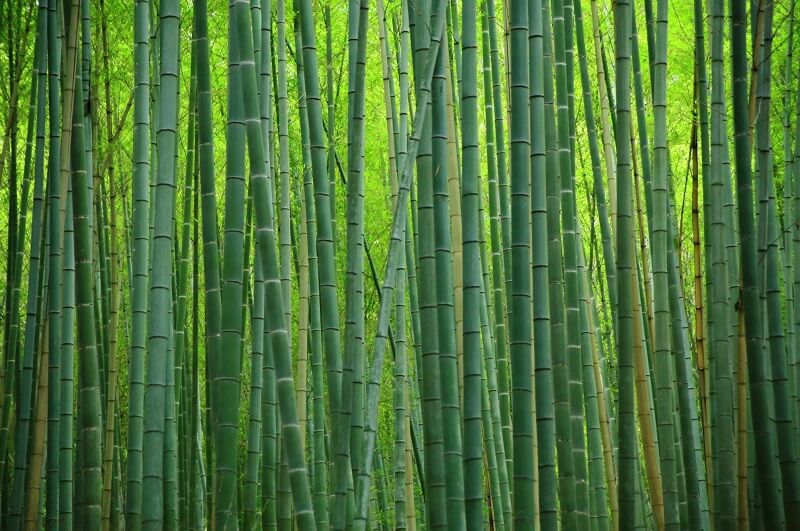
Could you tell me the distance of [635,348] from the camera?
3021mm

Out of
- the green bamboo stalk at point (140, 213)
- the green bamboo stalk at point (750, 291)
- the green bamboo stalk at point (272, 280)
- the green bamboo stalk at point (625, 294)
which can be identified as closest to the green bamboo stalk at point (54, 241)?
the green bamboo stalk at point (140, 213)

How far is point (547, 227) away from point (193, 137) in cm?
207

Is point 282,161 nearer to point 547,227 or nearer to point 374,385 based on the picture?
point 547,227

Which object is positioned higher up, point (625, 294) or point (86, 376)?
point (625, 294)

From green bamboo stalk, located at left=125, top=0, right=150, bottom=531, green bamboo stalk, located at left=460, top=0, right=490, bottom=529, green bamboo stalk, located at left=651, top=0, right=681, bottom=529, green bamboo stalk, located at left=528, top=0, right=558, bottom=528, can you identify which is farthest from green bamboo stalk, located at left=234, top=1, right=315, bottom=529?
green bamboo stalk, located at left=651, top=0, right=681, bottom=529

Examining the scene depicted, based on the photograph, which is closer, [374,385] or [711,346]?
[374,385]

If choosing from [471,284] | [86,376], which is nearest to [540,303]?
[471,284]

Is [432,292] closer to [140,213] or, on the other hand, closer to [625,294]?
[625,294]

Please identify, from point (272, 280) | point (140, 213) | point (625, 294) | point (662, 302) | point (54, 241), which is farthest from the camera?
point (54, 241)

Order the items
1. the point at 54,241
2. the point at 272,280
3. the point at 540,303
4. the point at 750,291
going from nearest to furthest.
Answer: the point at 272,280 → the point at 540,303 → the point at 750,291 → the point at 54,241

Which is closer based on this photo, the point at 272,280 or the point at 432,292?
the point at 272,280

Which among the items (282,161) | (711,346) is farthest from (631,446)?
(282,161)

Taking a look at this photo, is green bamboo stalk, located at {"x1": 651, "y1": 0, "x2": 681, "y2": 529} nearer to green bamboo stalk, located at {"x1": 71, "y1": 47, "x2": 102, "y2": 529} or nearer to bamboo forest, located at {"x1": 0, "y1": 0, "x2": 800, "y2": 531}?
bamboo forest, located at {"x1": 0, "y1": 0, "x2": 800, "y2": 531}

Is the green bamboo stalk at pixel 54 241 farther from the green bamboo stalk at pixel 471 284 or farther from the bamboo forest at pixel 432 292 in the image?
the green bamboo stalk at pixel 471 284
